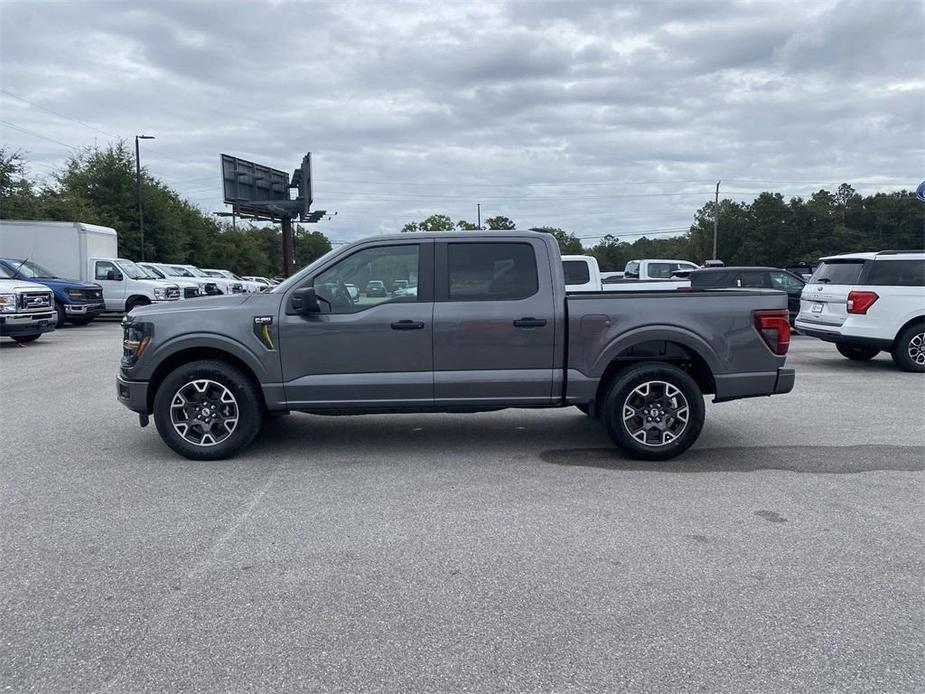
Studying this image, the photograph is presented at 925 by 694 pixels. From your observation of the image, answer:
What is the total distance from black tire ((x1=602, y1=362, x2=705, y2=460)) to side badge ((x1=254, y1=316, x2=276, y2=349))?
2.88 metres

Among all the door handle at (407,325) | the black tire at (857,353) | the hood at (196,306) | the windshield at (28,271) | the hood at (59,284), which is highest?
the windshield at (28,271)

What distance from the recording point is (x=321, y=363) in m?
6.41

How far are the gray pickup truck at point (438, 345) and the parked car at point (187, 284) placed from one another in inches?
725

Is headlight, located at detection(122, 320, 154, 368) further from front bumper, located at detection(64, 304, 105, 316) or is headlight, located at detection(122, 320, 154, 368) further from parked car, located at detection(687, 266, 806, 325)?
front bumper, located at detection(64, 304, 105, 316)

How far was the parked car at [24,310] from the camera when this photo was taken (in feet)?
48.9

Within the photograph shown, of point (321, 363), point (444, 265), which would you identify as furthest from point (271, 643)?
point (444, 265)

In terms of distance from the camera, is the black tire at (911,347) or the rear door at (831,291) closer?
the black tire at (911,347)

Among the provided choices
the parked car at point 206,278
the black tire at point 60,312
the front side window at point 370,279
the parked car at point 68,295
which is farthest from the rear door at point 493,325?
the parked car at point 206,278

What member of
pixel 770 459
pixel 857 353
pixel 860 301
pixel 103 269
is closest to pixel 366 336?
pixel 770 459

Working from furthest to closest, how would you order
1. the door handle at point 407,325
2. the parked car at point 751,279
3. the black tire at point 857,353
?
1. the parked car at point 751,279
2. the black tire at point 857,353
3. the door handle at point 407,325

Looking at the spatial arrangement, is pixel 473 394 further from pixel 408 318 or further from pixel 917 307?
pixel 917 307

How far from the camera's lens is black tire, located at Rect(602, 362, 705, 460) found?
641 cm

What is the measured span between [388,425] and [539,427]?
157 cm

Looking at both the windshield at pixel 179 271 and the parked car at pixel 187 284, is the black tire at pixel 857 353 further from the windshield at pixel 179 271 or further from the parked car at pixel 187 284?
the windshield at pixel 179 271
